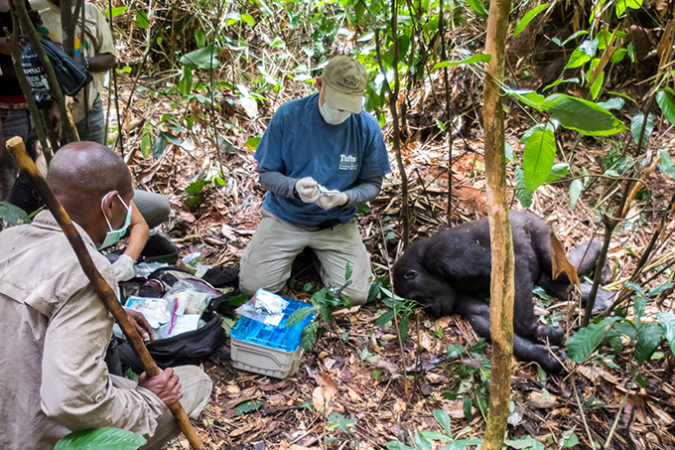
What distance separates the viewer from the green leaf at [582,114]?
92cm

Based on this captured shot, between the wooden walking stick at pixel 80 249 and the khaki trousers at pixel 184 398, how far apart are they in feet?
0.21

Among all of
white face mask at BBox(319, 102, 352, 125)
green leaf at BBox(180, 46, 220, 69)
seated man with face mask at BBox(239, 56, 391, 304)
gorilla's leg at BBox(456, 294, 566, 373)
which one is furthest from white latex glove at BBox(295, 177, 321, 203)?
gorilla's leg at BBox(456, 294, 566, 373)

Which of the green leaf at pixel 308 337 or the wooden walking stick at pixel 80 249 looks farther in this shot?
the green leaf at pixel 308 337

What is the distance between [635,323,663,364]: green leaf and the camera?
6.33 feet

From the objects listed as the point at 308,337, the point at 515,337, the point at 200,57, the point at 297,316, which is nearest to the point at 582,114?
the point at 297,316

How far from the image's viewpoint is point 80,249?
47.0 inches

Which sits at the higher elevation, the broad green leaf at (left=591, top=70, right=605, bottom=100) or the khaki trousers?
the broad green leaf at (left=591, top=70, right=605, bottom=100)

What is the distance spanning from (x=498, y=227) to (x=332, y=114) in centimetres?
209

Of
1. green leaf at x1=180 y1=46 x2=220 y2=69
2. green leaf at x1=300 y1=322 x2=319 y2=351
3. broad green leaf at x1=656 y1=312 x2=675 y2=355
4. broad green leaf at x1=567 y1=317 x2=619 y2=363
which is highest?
green leaf at x1=180 y1=46 x2=220 y2=69

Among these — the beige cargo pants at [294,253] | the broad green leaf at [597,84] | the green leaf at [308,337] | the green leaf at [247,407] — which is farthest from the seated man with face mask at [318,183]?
the broad green leaf at [597,84]

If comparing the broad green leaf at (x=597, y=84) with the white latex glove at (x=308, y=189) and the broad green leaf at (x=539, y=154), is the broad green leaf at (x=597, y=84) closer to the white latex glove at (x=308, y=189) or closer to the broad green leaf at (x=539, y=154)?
the broad green leaf at (x=539, y=154)

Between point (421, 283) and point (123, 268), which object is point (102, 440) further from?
point (421, 283)

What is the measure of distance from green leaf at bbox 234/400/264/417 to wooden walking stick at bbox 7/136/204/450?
75cm

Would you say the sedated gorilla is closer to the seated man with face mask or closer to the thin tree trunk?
the seated man with face mask
